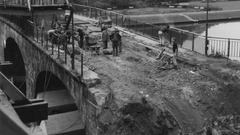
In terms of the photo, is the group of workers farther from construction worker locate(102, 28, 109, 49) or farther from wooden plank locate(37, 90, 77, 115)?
wooden plank locate(37, 90, 77, 115)

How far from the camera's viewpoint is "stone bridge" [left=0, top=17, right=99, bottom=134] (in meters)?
15.0

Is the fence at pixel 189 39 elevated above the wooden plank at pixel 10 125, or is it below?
below

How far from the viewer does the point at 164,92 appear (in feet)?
49.4

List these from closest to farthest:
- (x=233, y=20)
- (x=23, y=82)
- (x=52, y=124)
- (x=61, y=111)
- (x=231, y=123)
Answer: (x=231, y=123), (x=52, y=124), (x=61, y=111), (x=23, y=82), (x=233, y=20)

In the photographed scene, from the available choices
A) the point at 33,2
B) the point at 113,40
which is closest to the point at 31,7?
the point at 33,2

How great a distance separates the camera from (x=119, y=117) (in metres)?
13.2

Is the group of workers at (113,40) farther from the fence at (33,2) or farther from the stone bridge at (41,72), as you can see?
the fence at (33,2)

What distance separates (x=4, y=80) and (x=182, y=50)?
18572mm

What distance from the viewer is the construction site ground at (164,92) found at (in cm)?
1337

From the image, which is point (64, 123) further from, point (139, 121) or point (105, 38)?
point (139, 121)

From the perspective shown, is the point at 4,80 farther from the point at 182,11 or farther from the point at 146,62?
the point at 182,11

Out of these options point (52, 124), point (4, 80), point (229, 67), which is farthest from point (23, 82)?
point (4, 80)

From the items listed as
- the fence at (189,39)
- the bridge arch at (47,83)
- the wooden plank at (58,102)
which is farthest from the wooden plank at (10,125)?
the bridge arch at (47,83)

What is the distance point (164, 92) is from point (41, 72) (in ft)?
32.9
